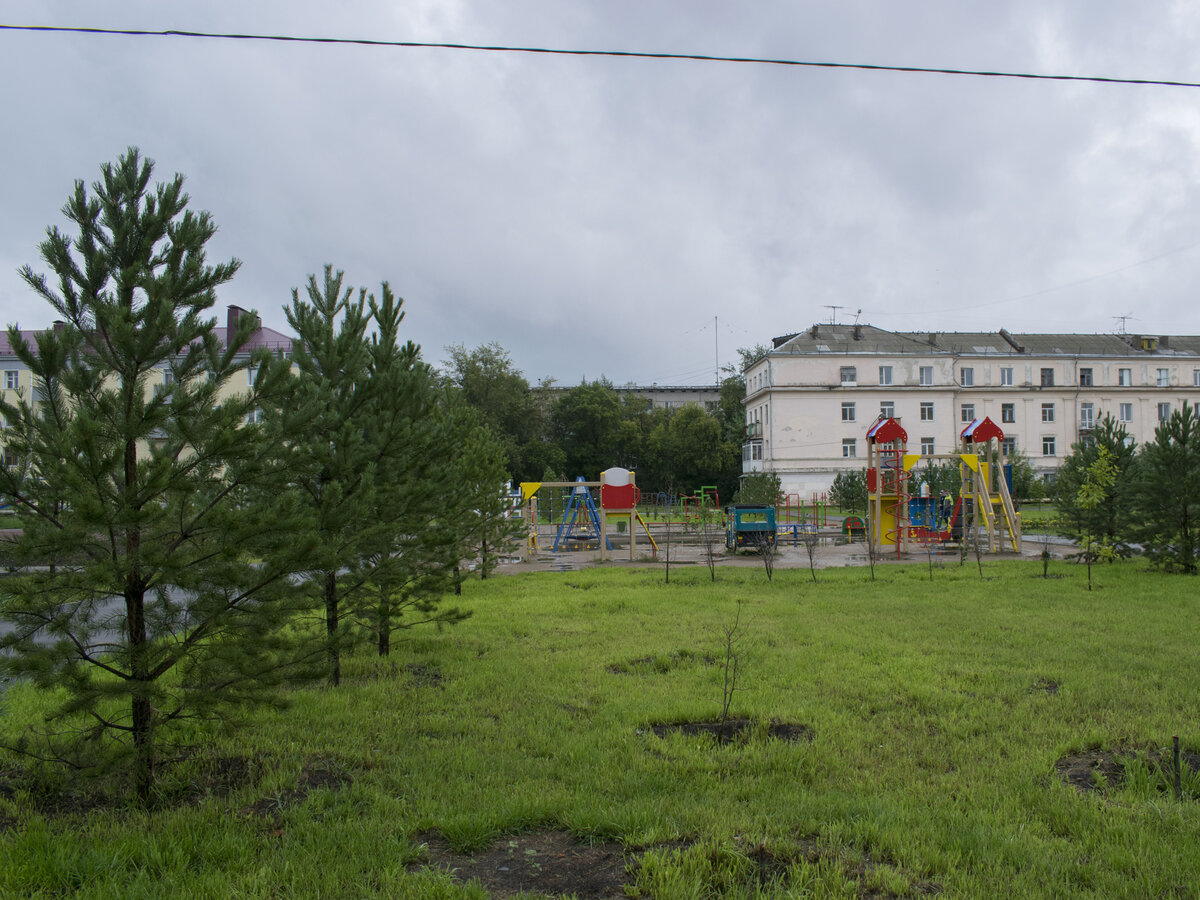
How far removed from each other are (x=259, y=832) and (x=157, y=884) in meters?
0.62

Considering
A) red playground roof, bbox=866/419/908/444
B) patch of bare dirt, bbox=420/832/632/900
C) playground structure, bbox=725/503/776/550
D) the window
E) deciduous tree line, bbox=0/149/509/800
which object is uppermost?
the window

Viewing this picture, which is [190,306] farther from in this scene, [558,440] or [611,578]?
[558,440]

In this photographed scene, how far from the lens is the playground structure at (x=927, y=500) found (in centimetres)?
1967

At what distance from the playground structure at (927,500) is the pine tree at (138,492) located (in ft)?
55.0

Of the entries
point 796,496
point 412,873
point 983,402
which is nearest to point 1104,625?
point 412,873

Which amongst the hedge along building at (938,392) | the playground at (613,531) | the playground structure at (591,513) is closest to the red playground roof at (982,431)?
the playground at (613,531)

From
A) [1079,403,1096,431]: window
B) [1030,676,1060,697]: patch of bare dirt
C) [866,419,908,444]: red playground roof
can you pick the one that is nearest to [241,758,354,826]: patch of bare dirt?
[1030,676,1060,697]: patch of bare dirt

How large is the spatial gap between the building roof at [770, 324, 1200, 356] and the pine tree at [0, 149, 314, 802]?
153ft

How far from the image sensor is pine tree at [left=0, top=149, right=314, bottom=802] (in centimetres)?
370

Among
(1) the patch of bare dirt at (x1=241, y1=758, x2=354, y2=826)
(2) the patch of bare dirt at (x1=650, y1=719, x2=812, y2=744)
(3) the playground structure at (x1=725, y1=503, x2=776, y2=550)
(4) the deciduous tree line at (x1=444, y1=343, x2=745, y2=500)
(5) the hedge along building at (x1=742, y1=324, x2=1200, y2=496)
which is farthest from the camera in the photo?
(4) the deciduous tree line at (x1=444, y1=343, x2=745, y2=500)

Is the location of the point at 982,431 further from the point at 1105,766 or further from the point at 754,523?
the point at 1105,766

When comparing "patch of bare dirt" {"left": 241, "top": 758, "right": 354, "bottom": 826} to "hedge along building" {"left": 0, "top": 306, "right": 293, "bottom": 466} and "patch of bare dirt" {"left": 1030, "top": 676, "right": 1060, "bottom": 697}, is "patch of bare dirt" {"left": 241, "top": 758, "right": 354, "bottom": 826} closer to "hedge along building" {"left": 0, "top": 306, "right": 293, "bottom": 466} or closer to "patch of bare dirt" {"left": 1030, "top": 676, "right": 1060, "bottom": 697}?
"hedge along building" {"left": 0, "top": 306, "right": 293, "bottom": 466}

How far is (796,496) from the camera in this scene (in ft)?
158

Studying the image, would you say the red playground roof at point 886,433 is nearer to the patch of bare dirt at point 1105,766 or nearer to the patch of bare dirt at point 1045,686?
the patch of bare dirt at point 1045,686
